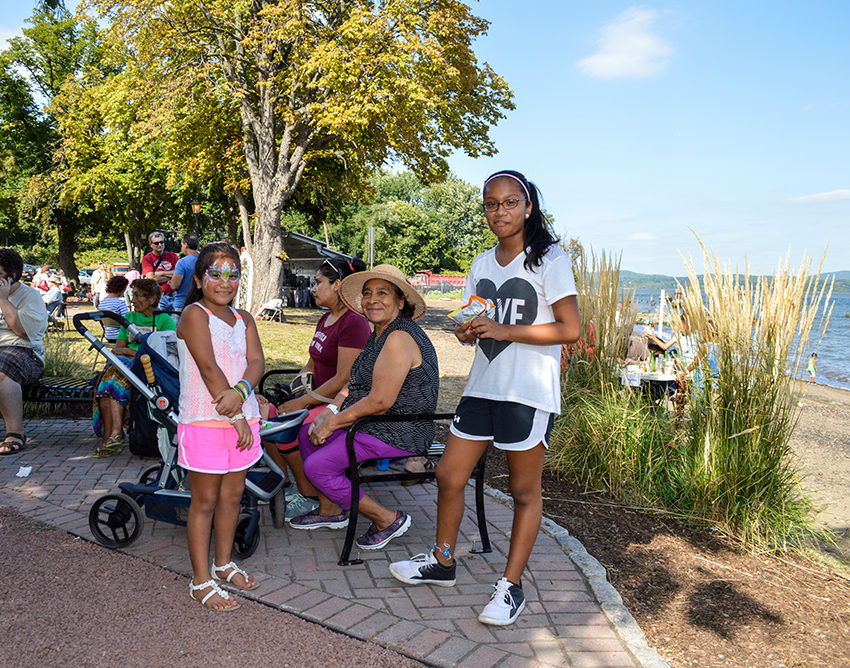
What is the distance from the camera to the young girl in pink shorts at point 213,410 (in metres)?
2.96

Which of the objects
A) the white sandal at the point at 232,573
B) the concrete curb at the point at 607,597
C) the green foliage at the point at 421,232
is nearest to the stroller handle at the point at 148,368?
the white sandal at the point at 232,573

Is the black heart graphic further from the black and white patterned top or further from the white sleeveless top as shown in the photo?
the white sleeveless top

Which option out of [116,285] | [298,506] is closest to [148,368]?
[298,506]

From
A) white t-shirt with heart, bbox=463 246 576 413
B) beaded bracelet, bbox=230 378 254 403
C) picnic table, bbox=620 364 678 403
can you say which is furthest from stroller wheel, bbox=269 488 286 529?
picnic table, bbox=620 364 678 403

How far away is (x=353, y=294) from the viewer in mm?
4203

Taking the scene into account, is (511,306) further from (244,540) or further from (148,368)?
(148,368)

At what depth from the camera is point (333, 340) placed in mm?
4449

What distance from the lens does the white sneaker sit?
4148 millimetres

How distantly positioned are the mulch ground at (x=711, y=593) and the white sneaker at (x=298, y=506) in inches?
63.5

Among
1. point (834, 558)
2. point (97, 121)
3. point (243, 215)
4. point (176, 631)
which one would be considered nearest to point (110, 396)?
point (176, 631)

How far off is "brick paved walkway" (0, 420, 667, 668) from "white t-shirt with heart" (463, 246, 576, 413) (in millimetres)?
1028

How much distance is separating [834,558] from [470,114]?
63.7ft

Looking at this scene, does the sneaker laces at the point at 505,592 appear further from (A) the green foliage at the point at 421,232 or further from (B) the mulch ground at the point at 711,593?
(A) the green foliage at the point at 421,232

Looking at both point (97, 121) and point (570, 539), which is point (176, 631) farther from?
point (97, 121)
